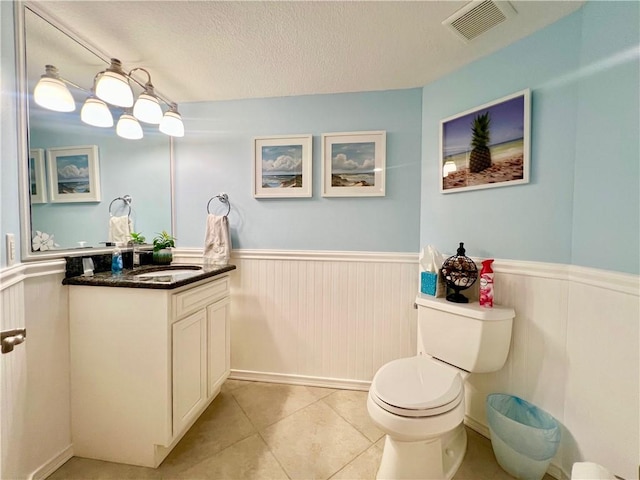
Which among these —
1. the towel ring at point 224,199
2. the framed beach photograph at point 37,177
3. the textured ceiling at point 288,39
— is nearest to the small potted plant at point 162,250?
the towel ring at point 224,199

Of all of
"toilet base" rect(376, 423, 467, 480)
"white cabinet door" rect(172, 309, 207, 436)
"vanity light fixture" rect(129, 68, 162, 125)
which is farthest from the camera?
"vanity light fixture" rect(129, 68, 162, 125)

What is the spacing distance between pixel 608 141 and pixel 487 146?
48cm

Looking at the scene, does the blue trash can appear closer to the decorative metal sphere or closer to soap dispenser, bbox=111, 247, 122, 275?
the decorative metal sphere

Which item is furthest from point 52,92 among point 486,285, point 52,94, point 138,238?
point 486,285

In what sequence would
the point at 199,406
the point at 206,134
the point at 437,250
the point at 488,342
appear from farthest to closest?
the point at 206,134 → the point at 437,250 → the point at 199,406 → the point at 488,342

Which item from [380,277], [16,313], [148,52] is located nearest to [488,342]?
[380,277]

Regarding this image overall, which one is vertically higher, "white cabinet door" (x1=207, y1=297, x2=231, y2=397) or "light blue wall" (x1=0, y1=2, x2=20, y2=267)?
"light blue wall" (x1=0, y1=2, x2=20, y2=267)

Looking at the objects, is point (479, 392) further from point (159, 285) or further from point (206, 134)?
point (206, 134)

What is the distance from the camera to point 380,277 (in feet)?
6.08

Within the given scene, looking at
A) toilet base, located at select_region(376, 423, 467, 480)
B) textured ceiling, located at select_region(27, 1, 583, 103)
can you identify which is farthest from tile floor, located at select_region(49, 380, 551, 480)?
textured ceiling, located at select_region(27, 1, 583, 103)

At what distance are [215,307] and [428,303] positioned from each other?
131cm

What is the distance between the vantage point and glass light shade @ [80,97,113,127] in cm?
135

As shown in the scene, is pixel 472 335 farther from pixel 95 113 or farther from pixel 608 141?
pixel 95 113

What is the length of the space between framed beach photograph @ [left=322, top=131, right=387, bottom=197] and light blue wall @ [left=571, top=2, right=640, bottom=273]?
101 centimetres
